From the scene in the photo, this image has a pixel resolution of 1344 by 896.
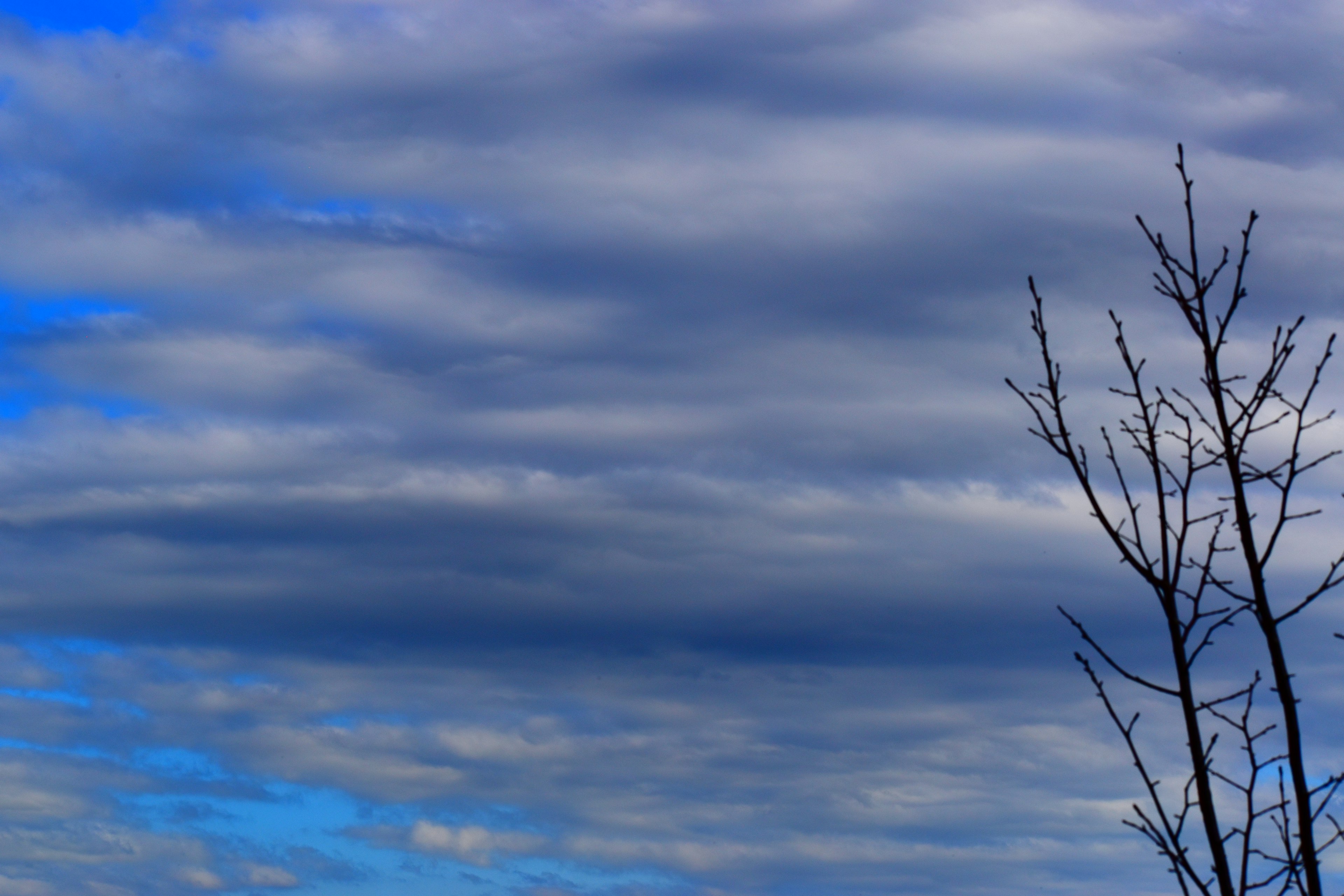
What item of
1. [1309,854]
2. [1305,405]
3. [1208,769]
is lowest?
[1309,854]

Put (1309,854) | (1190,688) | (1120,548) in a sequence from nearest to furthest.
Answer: (1309,854), (1190,688), (1120,548)

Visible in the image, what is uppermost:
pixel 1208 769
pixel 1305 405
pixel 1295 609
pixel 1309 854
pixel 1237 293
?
pixel 1237 293

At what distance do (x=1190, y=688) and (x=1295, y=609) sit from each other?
129 cm

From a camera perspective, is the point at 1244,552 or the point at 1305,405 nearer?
the point at 1244,552

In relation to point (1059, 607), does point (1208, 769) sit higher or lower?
lower

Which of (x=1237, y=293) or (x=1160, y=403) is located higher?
(x=1237, y=293)

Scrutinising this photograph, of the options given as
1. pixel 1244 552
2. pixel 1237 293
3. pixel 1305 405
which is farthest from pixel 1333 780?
pixel 1237 293

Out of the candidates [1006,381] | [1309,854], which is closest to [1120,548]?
[1006,381]

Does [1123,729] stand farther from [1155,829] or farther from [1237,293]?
[1237,293]

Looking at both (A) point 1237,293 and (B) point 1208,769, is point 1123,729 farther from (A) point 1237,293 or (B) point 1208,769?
(A) point 1237,293

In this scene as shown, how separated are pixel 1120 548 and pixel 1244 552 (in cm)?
111

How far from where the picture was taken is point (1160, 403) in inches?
458

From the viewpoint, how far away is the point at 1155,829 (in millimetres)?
10828

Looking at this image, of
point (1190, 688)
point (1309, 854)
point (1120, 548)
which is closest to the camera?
Answer: point (1309, 854)
